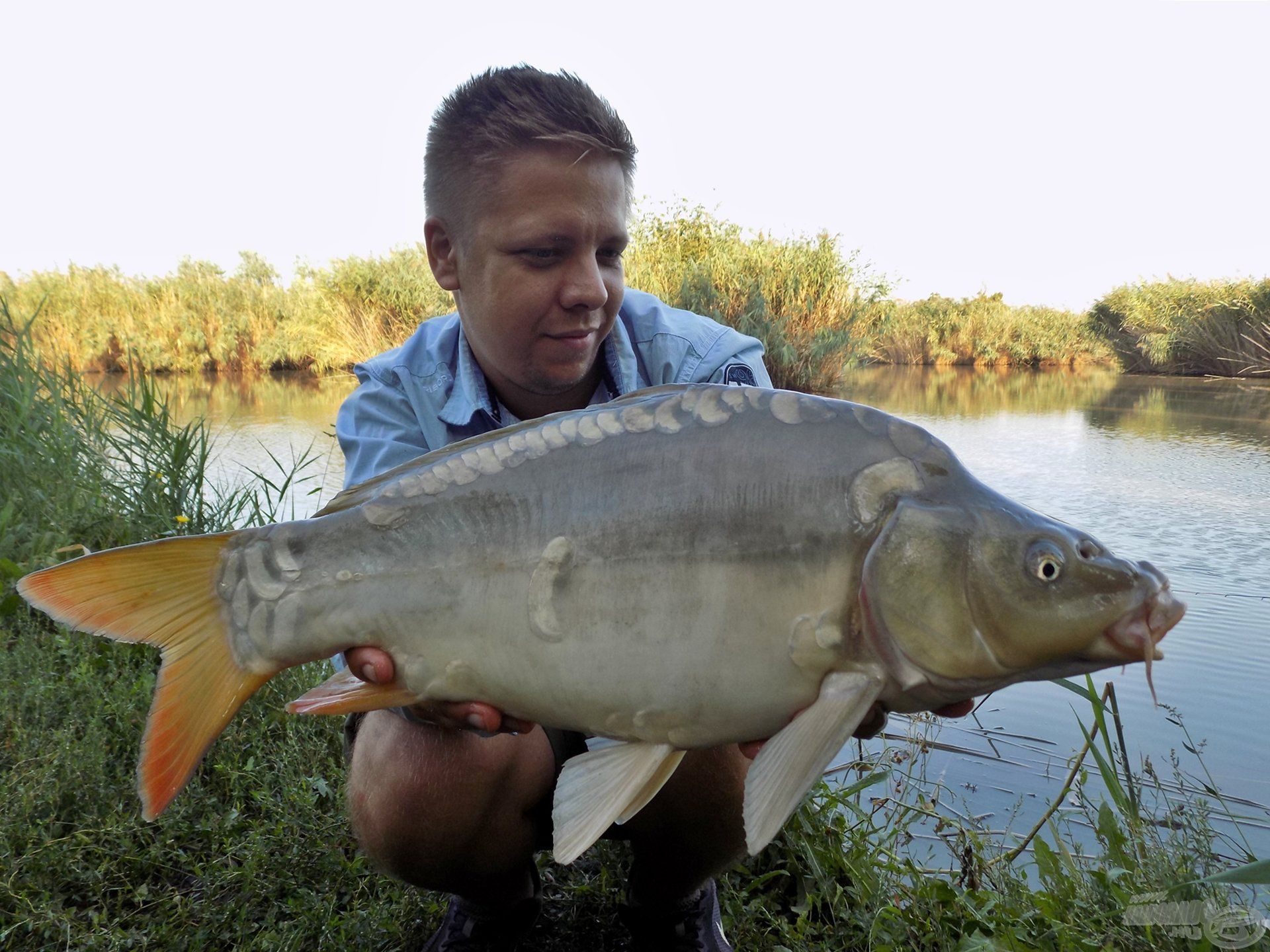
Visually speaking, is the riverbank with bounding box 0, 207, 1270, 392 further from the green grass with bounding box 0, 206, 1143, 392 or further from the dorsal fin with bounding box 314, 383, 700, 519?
the dorsal fin with bounding box 314, 383, 700, 519

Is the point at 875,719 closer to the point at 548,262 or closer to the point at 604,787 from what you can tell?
the point at 604,787

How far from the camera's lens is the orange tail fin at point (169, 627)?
1072mm

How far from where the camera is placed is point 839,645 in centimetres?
100

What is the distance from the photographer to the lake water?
238 centimetres

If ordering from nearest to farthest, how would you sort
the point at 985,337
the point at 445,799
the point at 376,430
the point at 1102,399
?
1. the point at 445,799
2. the point at 376,430
3. the point at 1102,399
4. the point at 985,337

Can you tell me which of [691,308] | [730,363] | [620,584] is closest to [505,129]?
[730,363]

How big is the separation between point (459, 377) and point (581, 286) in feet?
1.15

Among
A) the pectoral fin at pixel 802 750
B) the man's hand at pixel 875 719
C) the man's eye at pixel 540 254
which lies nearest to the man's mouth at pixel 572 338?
the man's eye at pixel 540 254

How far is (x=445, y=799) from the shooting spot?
4.71ft

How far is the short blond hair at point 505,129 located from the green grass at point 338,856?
120 cm

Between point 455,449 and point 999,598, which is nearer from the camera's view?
point 999,598

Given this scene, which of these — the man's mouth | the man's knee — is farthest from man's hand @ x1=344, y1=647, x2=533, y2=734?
the man's mouth

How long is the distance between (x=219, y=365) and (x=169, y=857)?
44.2ft

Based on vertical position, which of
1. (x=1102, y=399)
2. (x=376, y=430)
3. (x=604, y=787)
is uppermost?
(x=376, y=430)
